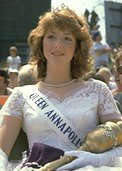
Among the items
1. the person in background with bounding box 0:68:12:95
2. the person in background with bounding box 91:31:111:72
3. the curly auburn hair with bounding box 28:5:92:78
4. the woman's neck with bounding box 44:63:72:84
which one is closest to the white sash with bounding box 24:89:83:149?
the woman's neck with bounding box 44:63:72:84

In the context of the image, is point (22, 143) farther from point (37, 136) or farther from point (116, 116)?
point (116, 116)

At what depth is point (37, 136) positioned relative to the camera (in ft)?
9.16

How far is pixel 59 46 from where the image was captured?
2.85m

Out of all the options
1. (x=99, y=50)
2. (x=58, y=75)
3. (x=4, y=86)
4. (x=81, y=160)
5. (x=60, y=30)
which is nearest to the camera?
(x=81, y=160)

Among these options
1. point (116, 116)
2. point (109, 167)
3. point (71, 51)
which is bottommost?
point (109, 167)

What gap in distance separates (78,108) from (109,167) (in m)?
0.49

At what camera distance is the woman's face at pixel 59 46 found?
2.86 meters

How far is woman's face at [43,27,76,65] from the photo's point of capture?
9.39ft

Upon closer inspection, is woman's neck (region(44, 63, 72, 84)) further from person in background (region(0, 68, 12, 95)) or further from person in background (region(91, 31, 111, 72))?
person in background (region(91, 31, 111, 72))

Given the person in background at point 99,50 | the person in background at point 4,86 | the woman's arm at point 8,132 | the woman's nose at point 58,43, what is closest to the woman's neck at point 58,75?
the woman's nose at point 58,43

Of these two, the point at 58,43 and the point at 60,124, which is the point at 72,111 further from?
the point at 58,43

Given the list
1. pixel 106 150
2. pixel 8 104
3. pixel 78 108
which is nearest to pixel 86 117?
pixel 78 108

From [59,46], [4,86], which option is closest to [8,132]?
[59,46]

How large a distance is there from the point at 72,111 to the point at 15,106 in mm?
360
